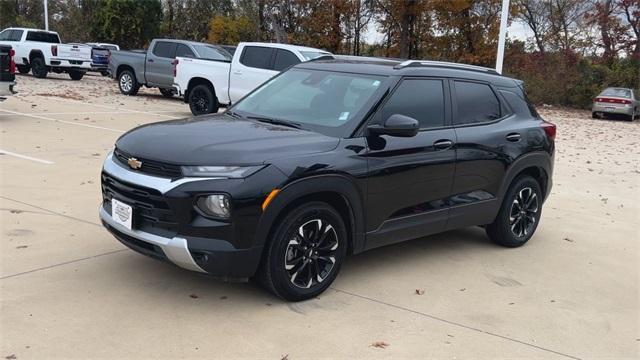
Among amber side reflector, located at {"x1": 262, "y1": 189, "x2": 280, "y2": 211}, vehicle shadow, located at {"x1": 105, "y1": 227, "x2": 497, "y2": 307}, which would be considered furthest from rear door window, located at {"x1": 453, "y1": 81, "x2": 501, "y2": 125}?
amber side reflector, located at {"x1": 262, "y1": 189, "x2": 280, "y2": 211}

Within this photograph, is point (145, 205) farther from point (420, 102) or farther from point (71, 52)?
point (71, 52)

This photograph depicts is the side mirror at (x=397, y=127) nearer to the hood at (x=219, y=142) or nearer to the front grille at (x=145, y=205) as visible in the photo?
the hood at (x=219, y=142)

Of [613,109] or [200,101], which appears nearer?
[200,101]

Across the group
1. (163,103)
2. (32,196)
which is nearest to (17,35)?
(163,103)

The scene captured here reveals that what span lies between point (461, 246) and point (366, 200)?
195cm

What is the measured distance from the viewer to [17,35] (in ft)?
77.2

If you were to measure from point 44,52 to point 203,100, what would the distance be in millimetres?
10722

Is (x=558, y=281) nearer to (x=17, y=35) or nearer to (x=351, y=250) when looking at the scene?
(x=351, y=250)

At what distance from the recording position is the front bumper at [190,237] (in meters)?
3.92

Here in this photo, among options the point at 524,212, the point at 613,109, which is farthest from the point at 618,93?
the point at 524,212

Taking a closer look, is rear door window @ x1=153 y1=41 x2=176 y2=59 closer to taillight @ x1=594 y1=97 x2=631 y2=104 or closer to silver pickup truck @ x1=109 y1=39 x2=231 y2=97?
silver pickup truck @ x1=109 y1=39 x2=231 y2=97

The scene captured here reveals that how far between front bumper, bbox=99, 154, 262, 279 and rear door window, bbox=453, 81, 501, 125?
242 centimetres

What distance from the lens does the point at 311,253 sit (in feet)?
14.4

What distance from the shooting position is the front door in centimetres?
473
